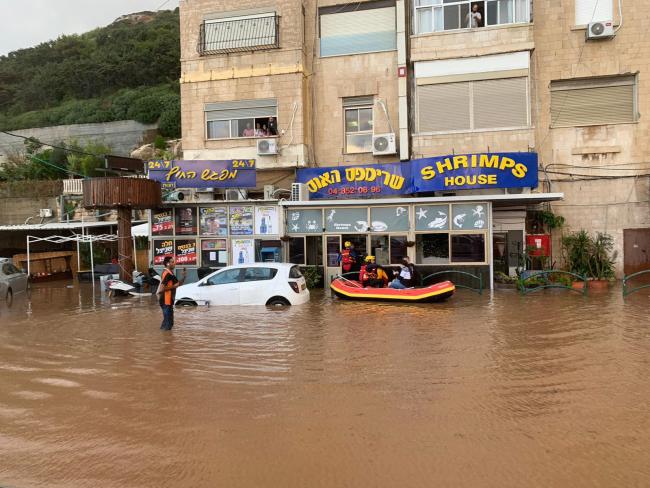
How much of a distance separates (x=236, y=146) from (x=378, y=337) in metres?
13.6

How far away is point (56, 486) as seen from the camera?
15.2 ft

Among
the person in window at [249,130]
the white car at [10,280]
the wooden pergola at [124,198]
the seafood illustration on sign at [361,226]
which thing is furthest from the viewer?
the person in window at [249,130]

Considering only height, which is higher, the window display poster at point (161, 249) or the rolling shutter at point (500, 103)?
the rolling shutter at point (500, 103)

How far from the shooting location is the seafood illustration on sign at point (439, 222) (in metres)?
18.0

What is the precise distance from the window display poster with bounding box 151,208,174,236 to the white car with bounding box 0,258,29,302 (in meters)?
4.46

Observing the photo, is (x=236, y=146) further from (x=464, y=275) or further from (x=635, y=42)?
(x=635, y=42)

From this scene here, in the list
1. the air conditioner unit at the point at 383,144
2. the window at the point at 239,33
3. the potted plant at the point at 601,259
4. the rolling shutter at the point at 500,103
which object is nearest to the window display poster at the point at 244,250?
the air conditioner unit at the point at 383,144

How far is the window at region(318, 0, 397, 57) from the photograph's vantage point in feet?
69.1

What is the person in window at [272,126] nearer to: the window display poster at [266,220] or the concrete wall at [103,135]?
the window display poster at [266,220]

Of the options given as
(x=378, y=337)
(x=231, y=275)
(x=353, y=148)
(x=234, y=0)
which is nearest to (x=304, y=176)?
(x=353, y=148)

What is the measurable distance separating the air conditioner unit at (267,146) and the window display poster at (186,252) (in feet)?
14.2

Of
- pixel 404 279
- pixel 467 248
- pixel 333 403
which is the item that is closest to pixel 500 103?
pixel 467 248

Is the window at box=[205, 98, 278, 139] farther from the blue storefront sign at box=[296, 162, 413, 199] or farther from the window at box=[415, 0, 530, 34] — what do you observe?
the window at box=[415, 0, 530, 34]

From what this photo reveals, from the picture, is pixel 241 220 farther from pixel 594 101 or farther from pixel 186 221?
pixel 594 101
